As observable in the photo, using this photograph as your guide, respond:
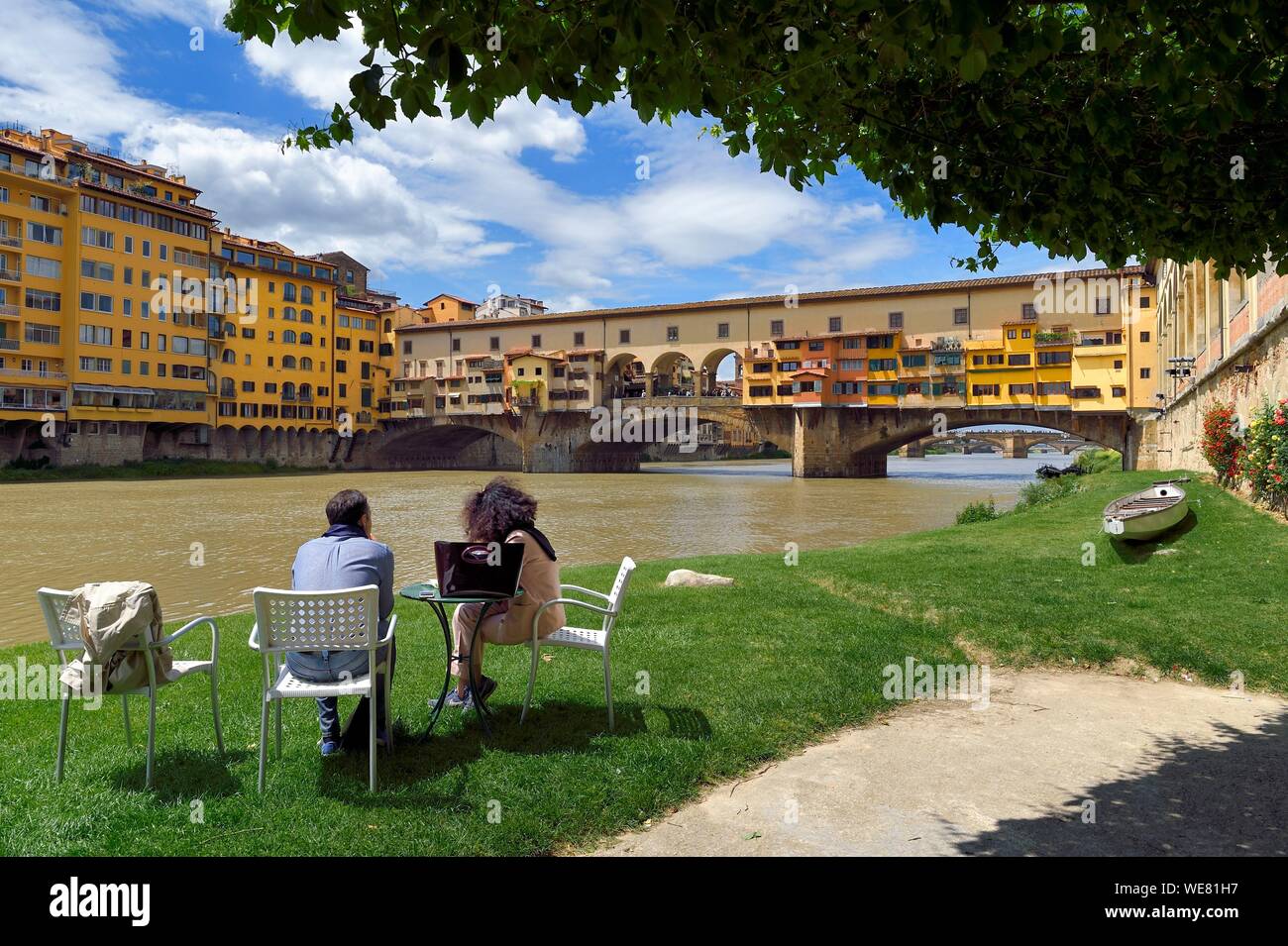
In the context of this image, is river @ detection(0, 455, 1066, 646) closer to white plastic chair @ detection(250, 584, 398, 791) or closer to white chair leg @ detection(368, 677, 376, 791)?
white plastic chair @ detection(250, 584, 398, 791)

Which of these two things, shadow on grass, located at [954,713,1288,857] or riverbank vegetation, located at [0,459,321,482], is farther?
riverbank vegetation, located at [0,459,321,482]

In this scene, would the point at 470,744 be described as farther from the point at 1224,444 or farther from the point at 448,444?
the point at 448,444

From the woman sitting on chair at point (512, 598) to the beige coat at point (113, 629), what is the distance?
1.78 metres

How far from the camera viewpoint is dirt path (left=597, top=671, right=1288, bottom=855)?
3938 millimetres

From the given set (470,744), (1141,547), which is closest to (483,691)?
(470,744)

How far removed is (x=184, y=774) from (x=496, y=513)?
7.52ft

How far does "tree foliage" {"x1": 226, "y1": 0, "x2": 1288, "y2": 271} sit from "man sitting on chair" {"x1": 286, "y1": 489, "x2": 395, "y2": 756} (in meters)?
2.11

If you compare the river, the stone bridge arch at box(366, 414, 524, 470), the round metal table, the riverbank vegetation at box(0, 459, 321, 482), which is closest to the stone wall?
the river

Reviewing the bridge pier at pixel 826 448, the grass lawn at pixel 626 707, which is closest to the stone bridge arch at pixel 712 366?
the bridge pier at pixel 826 448

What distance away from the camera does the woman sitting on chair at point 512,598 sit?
5391 millimetres

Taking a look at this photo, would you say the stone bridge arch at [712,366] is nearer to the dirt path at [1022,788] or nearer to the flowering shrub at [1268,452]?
the flowering shrub at [1268,452]

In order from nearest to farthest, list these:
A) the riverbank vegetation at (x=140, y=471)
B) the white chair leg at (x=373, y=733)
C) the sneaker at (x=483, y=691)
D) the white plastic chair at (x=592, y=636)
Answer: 1. the white chair leg at (x=373, y=733)
2. the white plastic chair at (x=592, y=636)
3. the sneaker at (x=483, y=691)
4. the riverbank vegetation at (x=140, y=471)
